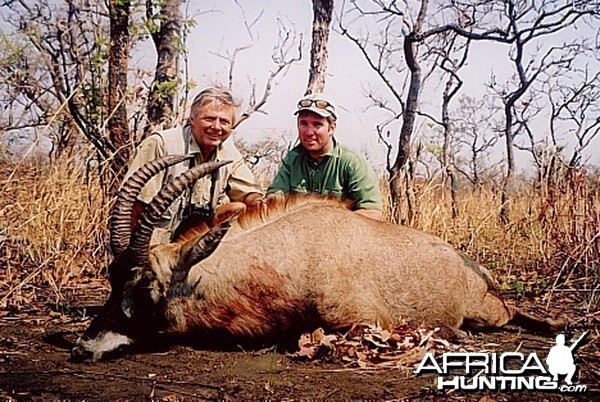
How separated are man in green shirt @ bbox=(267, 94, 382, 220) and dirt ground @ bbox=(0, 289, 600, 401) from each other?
1652mm

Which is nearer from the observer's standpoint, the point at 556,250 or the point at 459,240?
the point at 556,250

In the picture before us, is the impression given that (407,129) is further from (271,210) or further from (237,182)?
(271,210)

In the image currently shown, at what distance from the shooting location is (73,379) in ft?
10.9

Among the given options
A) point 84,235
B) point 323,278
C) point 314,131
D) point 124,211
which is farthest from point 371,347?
point 84,235

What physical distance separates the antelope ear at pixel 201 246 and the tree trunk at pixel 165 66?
11.5 ft

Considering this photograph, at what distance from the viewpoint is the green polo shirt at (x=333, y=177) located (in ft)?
18.1

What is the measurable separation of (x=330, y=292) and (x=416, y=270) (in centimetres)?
81

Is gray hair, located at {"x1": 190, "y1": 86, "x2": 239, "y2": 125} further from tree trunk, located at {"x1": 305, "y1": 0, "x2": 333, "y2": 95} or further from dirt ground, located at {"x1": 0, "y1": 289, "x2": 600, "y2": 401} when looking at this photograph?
tree trunk, located at {"x1": 305, "y1": 0, "x2": 333, "y2": 95}

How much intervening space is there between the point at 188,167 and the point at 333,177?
133 cm

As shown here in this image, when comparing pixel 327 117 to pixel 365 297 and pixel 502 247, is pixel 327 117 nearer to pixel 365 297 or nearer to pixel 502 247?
pixel 365 297

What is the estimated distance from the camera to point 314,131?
17.9 ft

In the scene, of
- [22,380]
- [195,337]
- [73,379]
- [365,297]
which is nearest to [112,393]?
[73,379]

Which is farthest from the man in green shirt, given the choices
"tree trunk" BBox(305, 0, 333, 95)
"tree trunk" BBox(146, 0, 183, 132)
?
"tree trunk" BBox(305, 0, 333, 95)

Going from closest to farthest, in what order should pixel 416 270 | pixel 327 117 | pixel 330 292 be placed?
pixel 330 292 < pixel 416 270 < pixel 327 117
